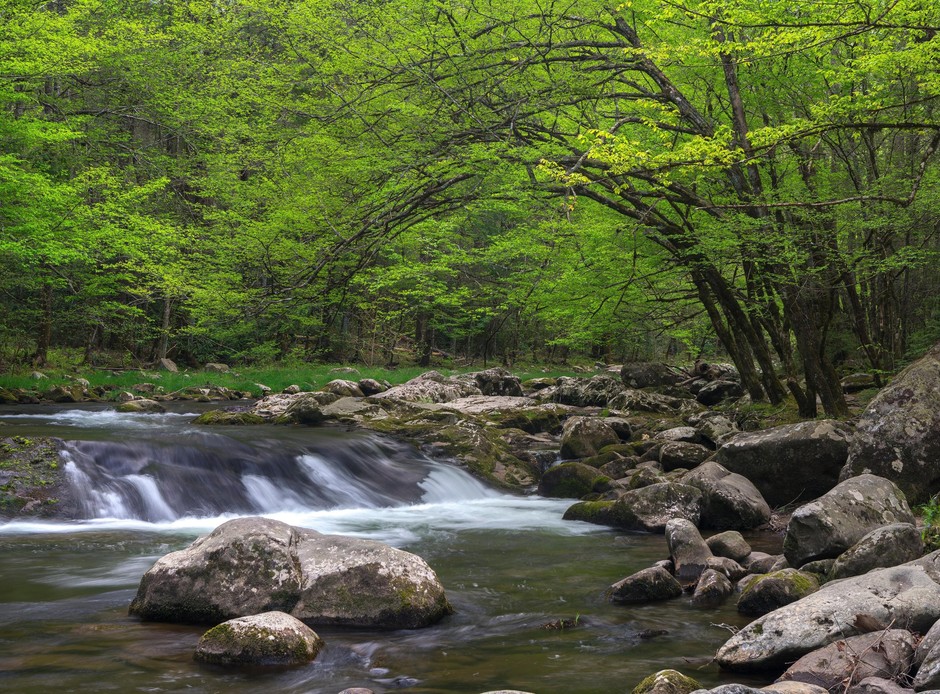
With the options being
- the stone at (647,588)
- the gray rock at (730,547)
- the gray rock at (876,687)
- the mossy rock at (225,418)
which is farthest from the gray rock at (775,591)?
the mossy rock at (225,418)

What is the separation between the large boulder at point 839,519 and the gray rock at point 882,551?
0.72m

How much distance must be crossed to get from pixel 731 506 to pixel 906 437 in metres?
2.03

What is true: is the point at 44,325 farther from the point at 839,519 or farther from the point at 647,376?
the point at 839,519

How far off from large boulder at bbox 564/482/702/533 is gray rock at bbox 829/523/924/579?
135 inches

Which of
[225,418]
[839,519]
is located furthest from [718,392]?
[839,519]

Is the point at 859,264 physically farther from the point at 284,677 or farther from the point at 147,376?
the point at 147,376

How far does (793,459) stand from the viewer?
9961 millimetres

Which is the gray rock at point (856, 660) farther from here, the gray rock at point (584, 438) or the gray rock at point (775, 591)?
the gray rock at point (584, 438)

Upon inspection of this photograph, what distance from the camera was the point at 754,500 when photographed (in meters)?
9.46

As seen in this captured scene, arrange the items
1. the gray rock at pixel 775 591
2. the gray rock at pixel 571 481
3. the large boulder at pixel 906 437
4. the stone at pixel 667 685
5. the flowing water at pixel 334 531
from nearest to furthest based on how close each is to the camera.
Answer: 1. the stone at pixel 667 685
2. the flowing water at pixel 334 531
3. the gray rock at pixel 775 591
4. the large boulder at pixel 906 437
5. the gray rock at pixel 571 481

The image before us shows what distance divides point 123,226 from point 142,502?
1355 centimetres

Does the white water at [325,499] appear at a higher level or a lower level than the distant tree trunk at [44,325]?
lower

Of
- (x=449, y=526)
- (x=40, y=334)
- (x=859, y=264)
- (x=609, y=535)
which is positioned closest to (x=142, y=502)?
(x=449, y=526)

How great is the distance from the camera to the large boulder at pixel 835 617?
185 inches
